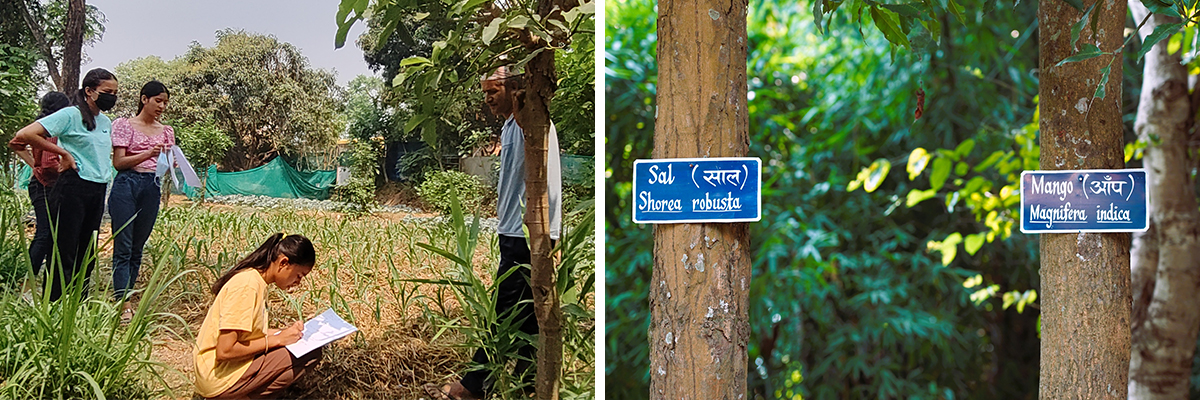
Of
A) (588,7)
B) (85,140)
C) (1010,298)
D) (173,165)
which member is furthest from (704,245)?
(85,140)

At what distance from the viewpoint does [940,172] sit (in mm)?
1438

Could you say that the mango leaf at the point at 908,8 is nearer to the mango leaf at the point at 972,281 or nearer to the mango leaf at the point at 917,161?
the mango leaf at the point at 917,161

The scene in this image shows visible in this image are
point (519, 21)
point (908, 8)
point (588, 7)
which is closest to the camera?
point (908, 8)

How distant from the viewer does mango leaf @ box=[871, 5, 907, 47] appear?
0.97 m

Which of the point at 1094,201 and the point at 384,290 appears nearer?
the point at 1094,201

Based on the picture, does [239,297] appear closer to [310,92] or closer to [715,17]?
[310,92]

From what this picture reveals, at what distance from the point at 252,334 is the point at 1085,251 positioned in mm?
1435

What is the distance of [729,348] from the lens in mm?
891

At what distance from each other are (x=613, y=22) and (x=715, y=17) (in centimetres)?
69

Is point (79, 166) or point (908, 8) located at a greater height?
point (908, 8)

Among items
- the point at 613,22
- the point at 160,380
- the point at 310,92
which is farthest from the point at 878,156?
the point at 160,380

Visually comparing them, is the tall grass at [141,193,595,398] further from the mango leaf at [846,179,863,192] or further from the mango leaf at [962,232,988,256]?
the mango leaf at [962,232,988,256]

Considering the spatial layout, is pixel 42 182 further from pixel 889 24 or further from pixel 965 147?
pixel 965 147

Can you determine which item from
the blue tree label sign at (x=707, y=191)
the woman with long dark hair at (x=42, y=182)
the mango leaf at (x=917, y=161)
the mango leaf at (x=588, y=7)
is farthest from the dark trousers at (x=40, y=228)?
the mango leaf at (x=917, y=161)
